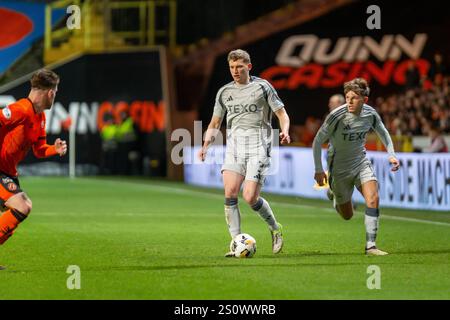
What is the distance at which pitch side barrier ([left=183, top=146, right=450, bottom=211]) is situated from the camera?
66.0 ft

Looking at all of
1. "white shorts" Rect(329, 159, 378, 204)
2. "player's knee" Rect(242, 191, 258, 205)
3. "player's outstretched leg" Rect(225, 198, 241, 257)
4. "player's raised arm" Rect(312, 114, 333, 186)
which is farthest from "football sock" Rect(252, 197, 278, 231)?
"white shorts" Rect(329, 159, 378, 204)

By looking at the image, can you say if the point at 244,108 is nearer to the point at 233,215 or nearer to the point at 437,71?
the point at 233,215

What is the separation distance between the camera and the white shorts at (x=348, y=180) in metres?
12.8

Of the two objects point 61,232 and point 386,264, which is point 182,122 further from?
point 386,264

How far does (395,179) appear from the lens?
2156cm

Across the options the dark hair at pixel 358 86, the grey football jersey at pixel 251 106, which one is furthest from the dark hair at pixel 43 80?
the dark hair at pixel 358 86

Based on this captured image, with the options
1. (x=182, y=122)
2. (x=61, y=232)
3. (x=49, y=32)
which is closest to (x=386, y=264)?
(x=61, y=232)

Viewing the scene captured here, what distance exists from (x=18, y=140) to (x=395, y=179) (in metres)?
12.2

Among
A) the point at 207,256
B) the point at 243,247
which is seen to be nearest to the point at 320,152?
the point at 243,247

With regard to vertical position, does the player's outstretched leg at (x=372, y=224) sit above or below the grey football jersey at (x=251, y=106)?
below

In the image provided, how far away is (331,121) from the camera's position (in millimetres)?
12719

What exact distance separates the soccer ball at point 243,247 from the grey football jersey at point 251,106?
3.90 ft

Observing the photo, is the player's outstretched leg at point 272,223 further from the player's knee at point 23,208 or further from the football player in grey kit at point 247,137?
the player's knee at point 23,208

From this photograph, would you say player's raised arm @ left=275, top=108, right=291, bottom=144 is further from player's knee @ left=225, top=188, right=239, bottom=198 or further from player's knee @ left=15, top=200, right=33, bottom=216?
player's knee @ left=15, top=200, right=33, bottom=216
